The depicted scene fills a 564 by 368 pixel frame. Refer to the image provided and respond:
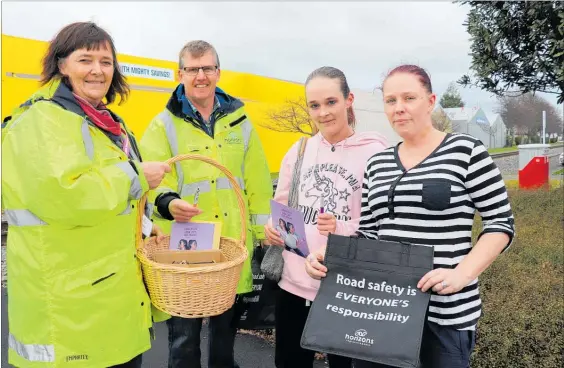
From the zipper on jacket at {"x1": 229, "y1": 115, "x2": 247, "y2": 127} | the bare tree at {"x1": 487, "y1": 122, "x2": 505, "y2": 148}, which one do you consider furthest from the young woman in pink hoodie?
the bare tree at {"x1": 487, "y1": 122, "x2": 505, "y2": 148}

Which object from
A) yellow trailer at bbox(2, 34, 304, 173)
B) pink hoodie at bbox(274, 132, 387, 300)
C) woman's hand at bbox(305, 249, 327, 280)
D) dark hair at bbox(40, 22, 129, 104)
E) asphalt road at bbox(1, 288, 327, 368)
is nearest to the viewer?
woman's hand at bbox(305, 249, 327, 280)

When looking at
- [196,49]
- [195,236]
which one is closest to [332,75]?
[196,49]

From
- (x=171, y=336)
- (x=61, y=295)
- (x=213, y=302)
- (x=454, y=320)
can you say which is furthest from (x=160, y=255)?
(x=454, y=320)

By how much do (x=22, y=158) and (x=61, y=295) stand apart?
548 mm

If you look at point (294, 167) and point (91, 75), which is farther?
point (294, 167)

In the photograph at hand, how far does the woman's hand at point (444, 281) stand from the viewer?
1.72 meters

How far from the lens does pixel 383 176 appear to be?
2.00m

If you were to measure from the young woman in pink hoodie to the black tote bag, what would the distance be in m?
0.42

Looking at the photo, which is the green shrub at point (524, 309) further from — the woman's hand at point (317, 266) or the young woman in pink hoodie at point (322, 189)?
the woman's hand at point (317, 266)

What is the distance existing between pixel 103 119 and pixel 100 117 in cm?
2

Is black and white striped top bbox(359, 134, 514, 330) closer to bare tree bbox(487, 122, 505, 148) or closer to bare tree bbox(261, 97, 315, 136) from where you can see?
bare tree bbox(261, 97, 315, 136)

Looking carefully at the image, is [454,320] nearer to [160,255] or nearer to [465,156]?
[465,156]

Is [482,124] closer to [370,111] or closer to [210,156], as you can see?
[370,111]

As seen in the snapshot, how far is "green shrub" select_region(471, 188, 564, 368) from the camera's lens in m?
3.12
